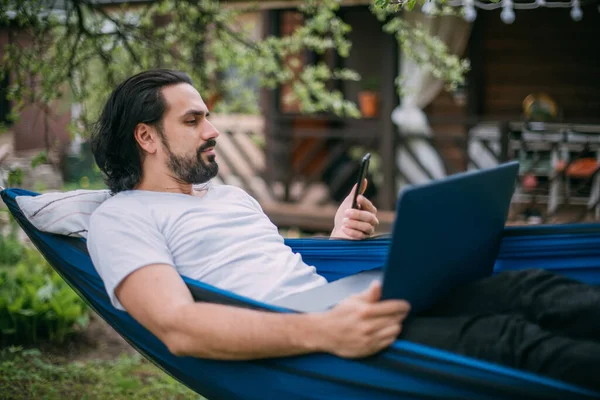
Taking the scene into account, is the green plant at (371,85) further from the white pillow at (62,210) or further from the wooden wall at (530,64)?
the white pillow at (62,210)

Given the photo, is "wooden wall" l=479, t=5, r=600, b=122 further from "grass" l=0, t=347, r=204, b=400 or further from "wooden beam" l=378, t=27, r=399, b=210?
"grass" l=0, t=347, r=204, b=400

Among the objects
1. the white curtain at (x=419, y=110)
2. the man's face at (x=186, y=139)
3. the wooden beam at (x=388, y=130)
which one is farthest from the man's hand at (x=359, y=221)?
the wooden beam at (x=388, y=130)

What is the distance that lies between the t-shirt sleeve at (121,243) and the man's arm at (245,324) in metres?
0.03

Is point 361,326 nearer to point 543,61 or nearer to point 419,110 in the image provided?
point 419,110

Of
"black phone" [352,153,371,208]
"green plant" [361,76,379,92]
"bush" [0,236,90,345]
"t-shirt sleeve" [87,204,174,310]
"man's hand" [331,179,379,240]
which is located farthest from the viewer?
"green plant" [361,76,379,92]

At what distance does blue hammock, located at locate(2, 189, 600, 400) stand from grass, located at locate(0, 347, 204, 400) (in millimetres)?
979

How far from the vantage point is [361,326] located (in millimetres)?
1436

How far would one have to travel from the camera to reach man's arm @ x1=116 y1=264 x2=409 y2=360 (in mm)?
1451

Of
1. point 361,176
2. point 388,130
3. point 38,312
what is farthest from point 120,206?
point 388,130

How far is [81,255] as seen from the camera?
6.50ft

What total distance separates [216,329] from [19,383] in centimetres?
172

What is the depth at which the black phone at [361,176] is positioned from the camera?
1968mm

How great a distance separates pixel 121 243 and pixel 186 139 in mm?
452

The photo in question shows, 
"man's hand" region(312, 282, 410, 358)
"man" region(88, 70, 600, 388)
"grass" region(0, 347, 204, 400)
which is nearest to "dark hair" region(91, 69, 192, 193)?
"man" region(88, 70, 600, 388)
